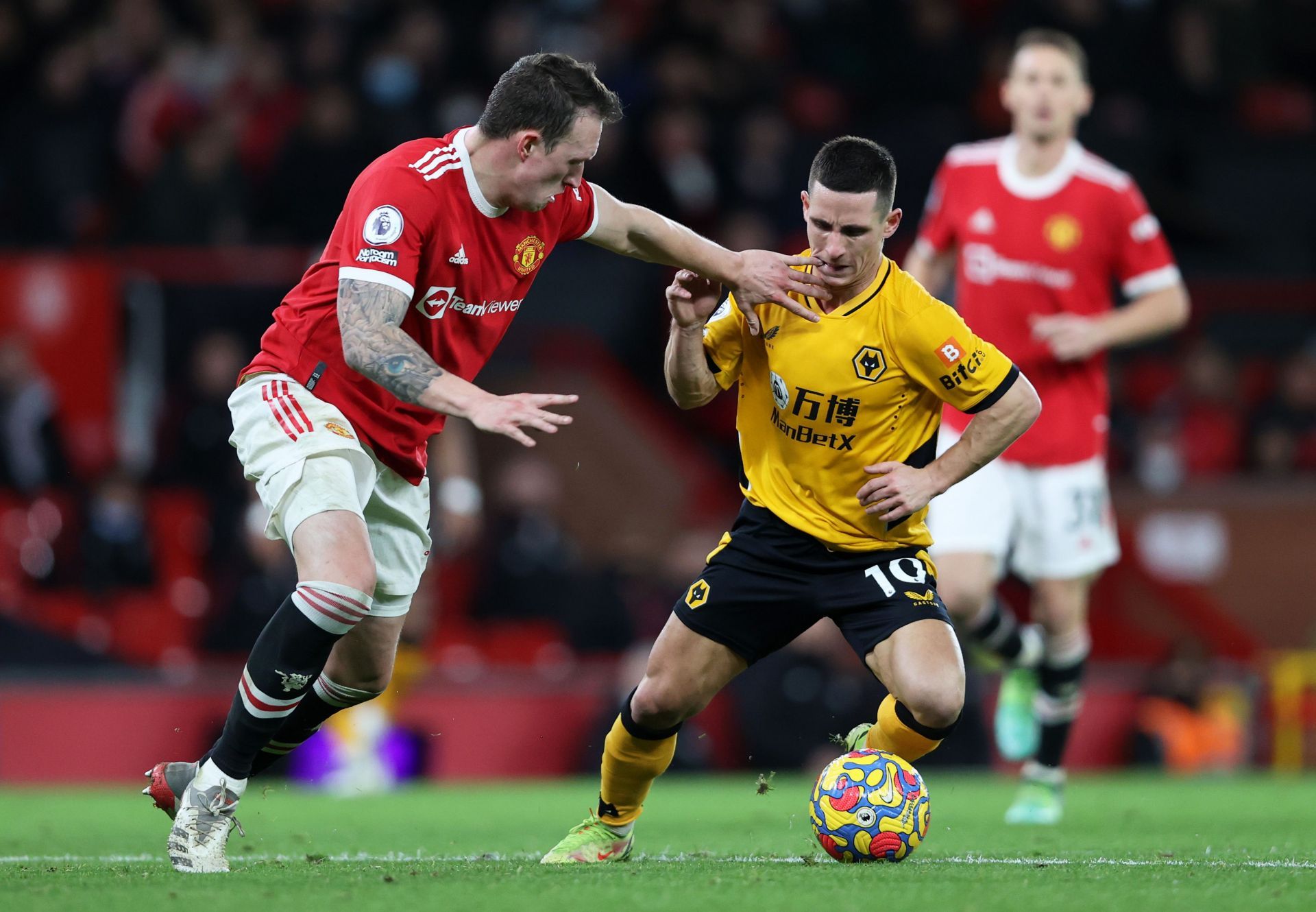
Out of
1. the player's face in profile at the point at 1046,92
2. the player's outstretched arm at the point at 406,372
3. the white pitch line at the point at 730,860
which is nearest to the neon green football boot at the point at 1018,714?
the player's face in profile at the point at 1046,92

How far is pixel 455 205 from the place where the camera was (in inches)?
221

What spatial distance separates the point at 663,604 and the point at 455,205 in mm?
7003

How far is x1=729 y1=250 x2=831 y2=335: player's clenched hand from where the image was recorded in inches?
230

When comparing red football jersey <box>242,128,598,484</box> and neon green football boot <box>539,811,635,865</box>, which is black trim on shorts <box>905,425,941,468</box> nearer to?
red football jersey <box>242,128,598,484</box>

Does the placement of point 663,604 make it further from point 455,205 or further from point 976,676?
point 455,205

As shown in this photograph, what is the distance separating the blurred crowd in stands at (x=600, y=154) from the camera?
12469 millimetres

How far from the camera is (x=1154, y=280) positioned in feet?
26.6

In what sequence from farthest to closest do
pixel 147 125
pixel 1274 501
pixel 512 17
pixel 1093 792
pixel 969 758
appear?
1. pixel 512 17
2. pixel 147 125
3. pixel 1274 501
4. pixel 969 758
5. pixel 1093 792

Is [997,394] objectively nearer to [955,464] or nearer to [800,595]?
[955,464]

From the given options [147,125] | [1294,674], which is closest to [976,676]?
[1294,674]

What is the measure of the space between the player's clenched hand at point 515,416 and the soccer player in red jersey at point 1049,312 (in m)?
3.40

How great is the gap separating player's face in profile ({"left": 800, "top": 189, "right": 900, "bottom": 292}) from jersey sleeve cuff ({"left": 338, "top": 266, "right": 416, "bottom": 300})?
51.1 inches

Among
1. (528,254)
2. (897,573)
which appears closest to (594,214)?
(528,254)

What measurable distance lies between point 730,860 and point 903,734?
0.67m
